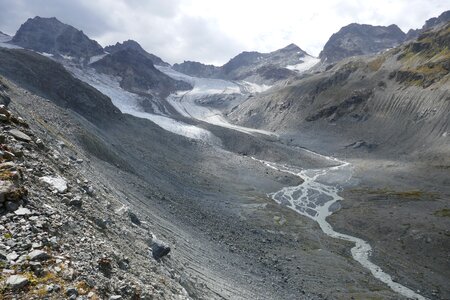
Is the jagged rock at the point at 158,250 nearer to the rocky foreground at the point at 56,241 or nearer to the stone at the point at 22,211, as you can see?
the rocky foreground at the point at 56,241

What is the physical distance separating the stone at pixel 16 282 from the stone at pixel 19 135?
9.24 metres

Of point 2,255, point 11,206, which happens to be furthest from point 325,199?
point 2,255

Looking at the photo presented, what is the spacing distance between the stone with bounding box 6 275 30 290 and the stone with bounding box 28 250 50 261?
87 cm

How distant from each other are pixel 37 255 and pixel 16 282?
46.8 inches

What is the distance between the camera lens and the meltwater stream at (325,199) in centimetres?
6094

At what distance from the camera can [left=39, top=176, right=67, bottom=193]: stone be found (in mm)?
17078

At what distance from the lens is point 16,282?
1049 cm

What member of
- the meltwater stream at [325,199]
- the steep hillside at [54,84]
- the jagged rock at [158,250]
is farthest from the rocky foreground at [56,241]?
the steep hillside at [54,84]

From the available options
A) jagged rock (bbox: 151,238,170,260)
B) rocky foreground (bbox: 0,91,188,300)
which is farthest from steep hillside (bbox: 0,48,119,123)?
rocky foreground (bbox: 0,91,188,300)

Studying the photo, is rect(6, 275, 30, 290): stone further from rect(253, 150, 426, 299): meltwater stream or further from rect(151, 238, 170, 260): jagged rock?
rect(253, 150, 426, 299): meltwater stream

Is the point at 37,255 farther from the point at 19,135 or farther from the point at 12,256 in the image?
the point at 19,135

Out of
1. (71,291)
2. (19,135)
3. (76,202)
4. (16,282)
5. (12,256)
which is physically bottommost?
(71,291)

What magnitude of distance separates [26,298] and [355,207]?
91982 mm

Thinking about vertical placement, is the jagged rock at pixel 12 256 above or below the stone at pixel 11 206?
below
